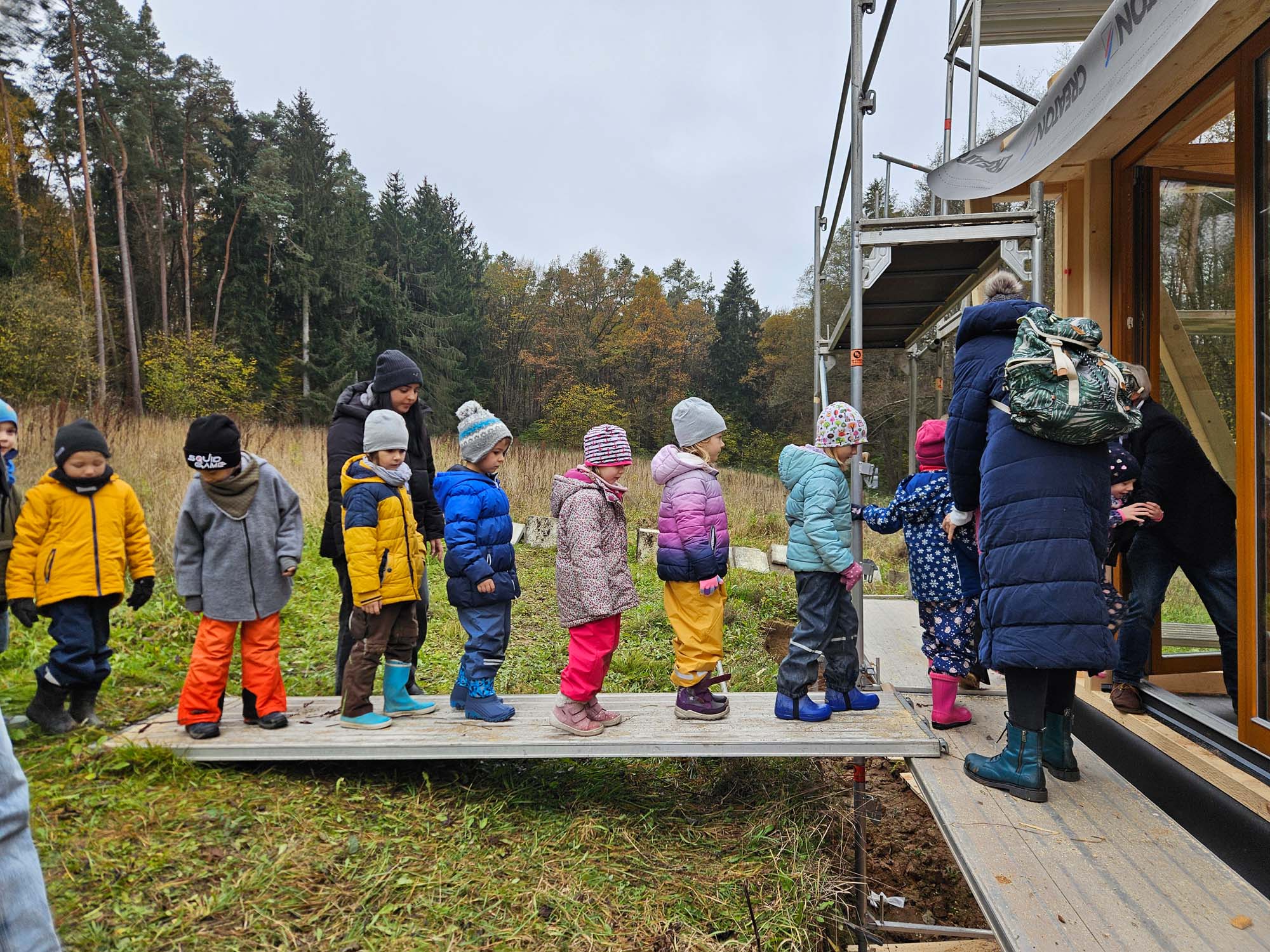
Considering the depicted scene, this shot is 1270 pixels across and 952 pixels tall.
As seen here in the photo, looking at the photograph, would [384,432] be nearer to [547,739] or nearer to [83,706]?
[547,739]

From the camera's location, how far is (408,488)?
412 cm

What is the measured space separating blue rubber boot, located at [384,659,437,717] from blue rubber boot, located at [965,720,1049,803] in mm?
2663

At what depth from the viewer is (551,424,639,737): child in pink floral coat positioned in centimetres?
354

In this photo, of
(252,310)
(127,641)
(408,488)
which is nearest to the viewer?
(408,488)

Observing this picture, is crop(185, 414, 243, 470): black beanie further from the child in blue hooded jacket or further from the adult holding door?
the adult holding door

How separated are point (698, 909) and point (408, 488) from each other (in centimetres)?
245

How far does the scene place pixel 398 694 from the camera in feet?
13.0

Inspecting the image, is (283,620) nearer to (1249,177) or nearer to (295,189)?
(1249,177)

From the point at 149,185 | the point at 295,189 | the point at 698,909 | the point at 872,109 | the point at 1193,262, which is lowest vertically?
the point at 698,909

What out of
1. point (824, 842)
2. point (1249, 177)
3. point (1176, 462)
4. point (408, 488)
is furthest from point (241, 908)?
point (1249, 177)

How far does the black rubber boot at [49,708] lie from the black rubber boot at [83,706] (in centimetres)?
4

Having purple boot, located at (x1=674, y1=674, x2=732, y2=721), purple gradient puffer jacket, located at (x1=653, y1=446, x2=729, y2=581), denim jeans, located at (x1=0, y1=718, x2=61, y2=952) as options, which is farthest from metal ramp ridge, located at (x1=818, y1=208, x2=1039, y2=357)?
denim jeans, located at (x1=0, y1=718, x2=61, y2=952)

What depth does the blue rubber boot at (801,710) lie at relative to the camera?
3.63m

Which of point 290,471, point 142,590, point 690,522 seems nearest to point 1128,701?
point 690,522
